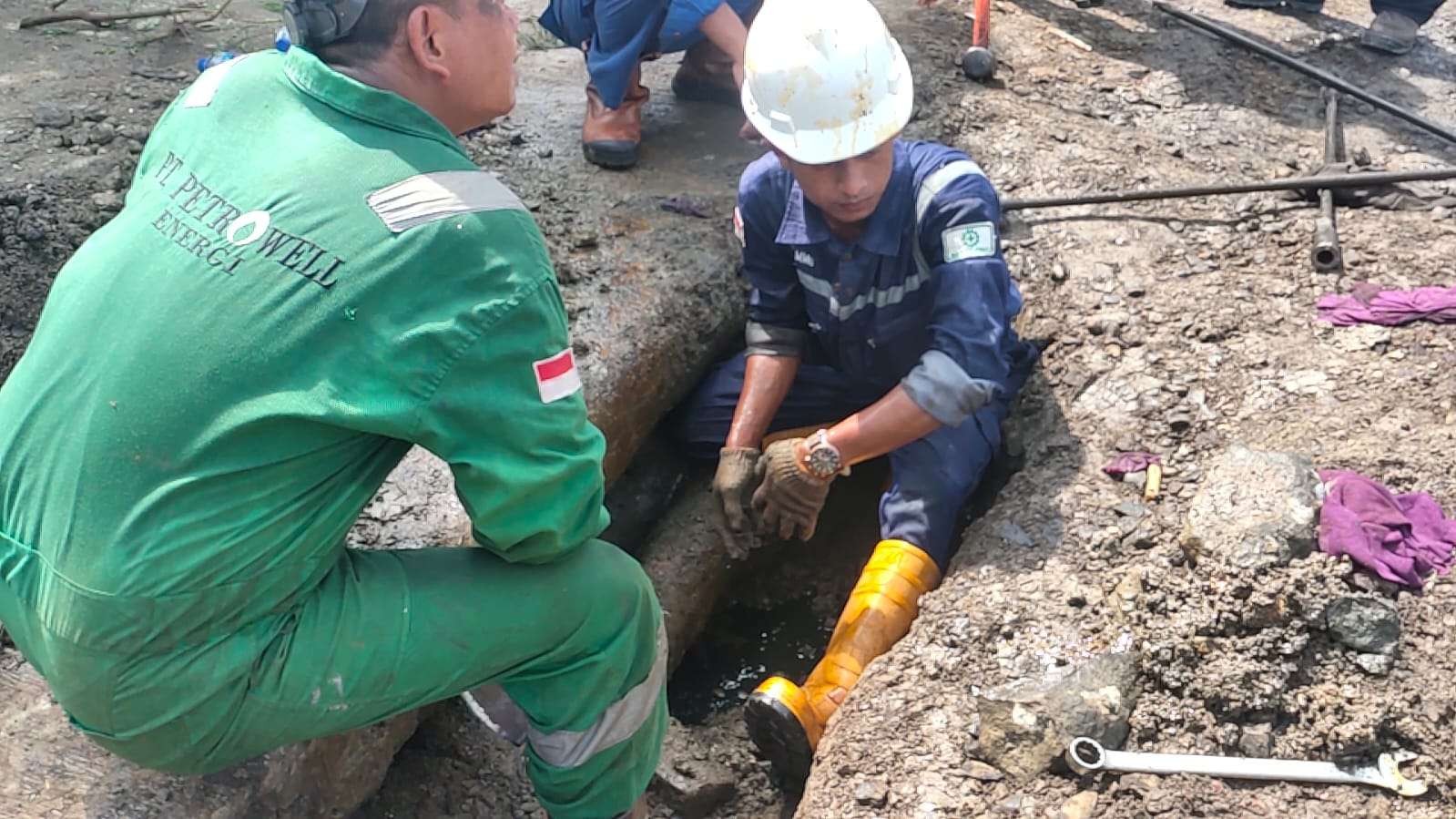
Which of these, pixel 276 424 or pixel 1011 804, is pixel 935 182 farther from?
pixel 276 424

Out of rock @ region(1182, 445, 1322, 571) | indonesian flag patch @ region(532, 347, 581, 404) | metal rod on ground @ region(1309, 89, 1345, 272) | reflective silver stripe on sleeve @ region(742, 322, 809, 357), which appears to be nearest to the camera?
indonesian flag patch @ region(532, 347, 581, 404)

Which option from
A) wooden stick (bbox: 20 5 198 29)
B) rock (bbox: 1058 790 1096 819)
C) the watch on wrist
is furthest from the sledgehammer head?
wooden stick (bbox: 20 5 198 29)

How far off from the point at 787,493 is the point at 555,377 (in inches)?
47.7

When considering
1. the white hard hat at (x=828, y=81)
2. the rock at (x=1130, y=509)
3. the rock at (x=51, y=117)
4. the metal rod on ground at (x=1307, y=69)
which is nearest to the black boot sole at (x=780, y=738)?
the rock at (x=1130, y=509)

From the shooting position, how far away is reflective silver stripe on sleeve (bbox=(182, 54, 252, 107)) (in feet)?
5.61

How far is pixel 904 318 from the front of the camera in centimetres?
293

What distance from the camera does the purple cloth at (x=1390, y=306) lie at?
2979mm

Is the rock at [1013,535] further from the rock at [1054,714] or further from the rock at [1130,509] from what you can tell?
the rock at [1054,714]

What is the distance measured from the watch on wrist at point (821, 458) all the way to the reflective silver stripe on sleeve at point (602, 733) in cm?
78

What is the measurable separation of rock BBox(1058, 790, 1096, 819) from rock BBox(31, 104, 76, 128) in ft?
11.2

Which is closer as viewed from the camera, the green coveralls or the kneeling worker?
the green coveralls

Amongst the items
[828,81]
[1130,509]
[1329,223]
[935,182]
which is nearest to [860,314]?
[935,182]

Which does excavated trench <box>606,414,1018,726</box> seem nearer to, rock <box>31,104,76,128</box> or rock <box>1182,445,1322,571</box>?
rock <box>1182,445,1322,571</box>

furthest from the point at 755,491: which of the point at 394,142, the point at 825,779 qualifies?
the point at 394,142
